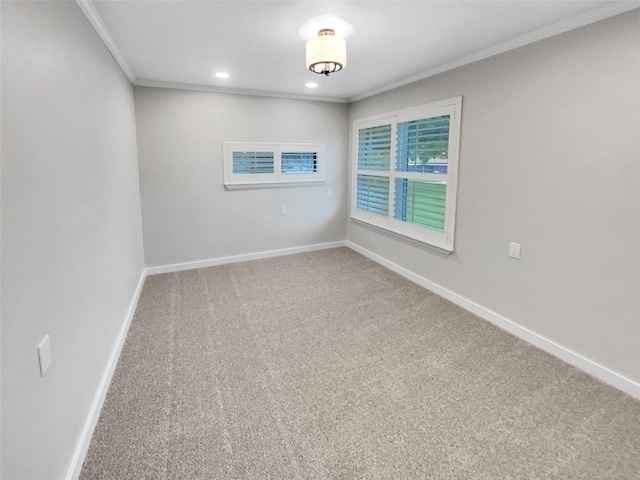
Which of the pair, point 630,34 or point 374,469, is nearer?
point 374,469

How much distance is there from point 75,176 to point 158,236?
255 centimetres

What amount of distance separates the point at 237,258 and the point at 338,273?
1418 mm

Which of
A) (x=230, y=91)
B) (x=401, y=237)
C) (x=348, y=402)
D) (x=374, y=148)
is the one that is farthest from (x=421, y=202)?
(x=230, y=91)

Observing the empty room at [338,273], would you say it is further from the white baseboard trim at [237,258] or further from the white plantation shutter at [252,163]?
the white plantation shutter at [252,163]

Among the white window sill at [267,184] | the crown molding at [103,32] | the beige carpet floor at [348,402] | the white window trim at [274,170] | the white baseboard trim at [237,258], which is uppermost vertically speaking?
the crown molding at [103,32]

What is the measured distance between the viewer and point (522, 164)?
8.57ft

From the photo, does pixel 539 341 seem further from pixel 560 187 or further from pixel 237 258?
pixel 237 258

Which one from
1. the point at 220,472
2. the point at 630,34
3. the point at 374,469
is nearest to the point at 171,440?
the point at 220,472

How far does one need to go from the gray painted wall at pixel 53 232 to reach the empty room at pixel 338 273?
0.5 inches

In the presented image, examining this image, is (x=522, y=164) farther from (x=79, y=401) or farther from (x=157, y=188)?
(x=157, y=188)

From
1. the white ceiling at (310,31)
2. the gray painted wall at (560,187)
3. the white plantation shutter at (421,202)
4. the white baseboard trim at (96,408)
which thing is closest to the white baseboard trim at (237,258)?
the white baseboard trim at (96,408)

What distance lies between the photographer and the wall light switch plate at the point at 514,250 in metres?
2.72

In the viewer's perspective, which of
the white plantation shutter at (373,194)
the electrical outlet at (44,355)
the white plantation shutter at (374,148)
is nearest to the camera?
the electrical outlet at (44,355)

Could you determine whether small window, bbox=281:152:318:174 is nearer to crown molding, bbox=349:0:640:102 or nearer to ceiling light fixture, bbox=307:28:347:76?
crown molding, bbox=349:0:640:102
